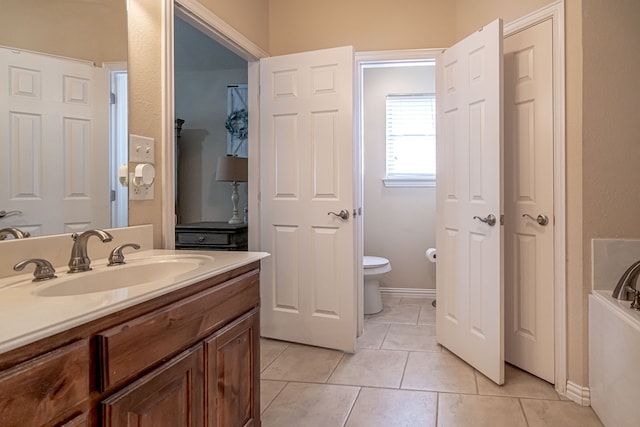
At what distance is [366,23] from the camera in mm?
3133

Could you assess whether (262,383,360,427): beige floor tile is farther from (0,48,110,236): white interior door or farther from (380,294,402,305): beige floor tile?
(380,294,402,305): beige floor tile

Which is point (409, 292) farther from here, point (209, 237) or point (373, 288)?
point (209, 237)

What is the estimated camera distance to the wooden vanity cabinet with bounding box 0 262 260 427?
816mm

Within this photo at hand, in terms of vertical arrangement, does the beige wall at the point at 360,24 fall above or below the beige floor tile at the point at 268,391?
above

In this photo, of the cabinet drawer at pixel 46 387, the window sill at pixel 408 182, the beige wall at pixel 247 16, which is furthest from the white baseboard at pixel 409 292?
the cabinet drawer at pixel 46 387

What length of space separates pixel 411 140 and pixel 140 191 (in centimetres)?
309

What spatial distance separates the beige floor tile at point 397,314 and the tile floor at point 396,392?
54 centimetres

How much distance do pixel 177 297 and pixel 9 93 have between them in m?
0.80

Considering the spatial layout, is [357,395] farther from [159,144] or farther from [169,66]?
[169,66]

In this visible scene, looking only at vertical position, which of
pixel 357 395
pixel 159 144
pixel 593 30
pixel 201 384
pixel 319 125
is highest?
pixel 593 30

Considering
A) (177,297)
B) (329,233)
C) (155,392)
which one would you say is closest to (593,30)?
(329,233)

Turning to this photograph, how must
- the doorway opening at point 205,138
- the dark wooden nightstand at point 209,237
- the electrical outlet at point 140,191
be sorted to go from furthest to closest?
the doorway opening at point 205,138
the dark wooden nightstand at point 209,237
the electrical outlet at point 140,191

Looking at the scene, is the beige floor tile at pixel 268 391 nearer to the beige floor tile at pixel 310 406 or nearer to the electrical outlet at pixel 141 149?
the beige floor tile at pixel 310 406

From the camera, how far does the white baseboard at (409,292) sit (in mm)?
4434
